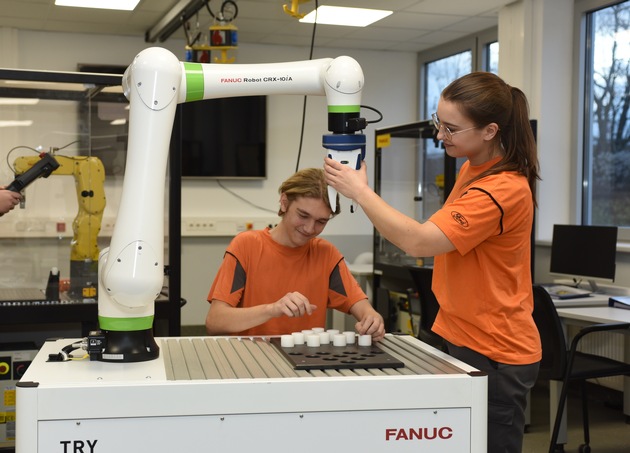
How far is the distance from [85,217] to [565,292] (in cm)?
240

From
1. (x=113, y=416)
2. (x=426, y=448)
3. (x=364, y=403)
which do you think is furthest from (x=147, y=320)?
(x=426, y=448)

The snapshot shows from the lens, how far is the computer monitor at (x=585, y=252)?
3.90 m

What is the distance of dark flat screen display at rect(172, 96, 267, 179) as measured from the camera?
Result: 19.6 feet

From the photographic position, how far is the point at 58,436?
1178mm

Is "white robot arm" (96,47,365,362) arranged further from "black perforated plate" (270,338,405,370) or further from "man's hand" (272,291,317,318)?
"man's hand" (272,291,317,318)

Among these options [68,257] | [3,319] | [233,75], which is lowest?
[3,319]

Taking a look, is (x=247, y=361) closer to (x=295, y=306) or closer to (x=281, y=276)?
(x=295, y=306)

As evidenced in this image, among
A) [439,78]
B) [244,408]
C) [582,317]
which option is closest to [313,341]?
[244,408]

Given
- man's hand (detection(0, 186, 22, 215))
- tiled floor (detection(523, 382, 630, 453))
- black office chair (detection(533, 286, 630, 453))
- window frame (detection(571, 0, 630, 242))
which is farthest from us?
window frame (detection(571, 0, 630, 242))

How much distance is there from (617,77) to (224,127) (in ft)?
9.59

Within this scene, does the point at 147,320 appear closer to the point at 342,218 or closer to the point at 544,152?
the point at 544,152

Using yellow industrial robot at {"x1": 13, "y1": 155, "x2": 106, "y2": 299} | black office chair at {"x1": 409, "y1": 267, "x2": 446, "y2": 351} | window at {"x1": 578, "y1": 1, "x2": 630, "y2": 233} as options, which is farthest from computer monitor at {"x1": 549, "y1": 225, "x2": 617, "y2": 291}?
yellow industrial robot at {"x1": 13, "y1": 155, "x2": 106, "y2": 299}

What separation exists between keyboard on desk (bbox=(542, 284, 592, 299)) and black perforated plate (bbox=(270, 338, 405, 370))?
2.49m

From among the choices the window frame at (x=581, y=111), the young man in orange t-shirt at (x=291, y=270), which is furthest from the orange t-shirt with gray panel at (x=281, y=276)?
the window frame at (x=581, y=111)
